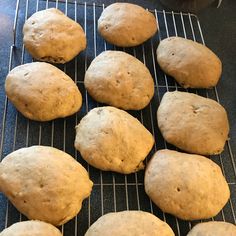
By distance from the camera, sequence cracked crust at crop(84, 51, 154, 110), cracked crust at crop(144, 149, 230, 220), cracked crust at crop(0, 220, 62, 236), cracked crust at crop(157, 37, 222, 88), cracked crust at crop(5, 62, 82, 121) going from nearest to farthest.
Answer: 1. cracked crust at crop(0, 220, 62, 236)
2. cracked crust at crop(144, 149, 230, 220)
3. cracked crust at crop(5, 62, 82, 121)
4. cracked crust at crop(84, 51, 154, 110)
5. cracked crust at crop(157, 37, 222, 88)

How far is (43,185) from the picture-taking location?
1.12m

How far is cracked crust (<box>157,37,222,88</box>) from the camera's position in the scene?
154cm

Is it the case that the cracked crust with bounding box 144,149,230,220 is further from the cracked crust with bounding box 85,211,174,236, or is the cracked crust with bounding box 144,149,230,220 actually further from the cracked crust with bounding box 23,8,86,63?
the cracked crust with bounding box 23,8,86,63

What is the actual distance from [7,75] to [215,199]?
886 mm

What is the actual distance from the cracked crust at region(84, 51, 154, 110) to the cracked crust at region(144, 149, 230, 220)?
28 centimetres

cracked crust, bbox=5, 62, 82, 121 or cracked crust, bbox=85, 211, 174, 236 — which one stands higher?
cracked crust, bbox=5, 62, 82, 121

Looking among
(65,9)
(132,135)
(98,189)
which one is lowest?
(98,189)

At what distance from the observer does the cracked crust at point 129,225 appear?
3.56 feet

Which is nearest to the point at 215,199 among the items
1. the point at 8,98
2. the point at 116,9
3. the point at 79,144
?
the point at 79,144

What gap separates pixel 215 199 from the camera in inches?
48.3

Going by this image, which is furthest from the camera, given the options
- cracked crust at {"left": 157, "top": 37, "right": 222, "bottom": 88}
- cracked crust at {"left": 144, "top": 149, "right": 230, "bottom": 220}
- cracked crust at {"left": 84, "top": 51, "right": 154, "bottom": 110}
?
cracked crust at {"left": 157, "top": 37, "right": 222, "bottom": 88}

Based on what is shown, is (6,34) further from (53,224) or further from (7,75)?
(53,224)

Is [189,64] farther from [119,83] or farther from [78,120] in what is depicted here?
[78,120]

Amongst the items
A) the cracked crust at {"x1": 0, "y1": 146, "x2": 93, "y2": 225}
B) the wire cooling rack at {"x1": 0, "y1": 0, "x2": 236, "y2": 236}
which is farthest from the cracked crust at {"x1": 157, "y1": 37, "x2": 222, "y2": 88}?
the cracked crust at {"x1": 0, "y1": 146, "x2": 93, "y2": 225}
